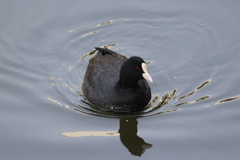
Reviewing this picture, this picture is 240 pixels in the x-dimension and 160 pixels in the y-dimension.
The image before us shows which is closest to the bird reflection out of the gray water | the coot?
the gray water

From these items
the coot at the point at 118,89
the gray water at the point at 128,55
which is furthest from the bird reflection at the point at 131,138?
the coot at the point at 118,89

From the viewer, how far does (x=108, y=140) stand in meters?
7.03

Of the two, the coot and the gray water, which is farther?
the coot

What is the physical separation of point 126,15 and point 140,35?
685mm

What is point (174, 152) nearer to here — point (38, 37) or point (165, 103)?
point (165, 103)

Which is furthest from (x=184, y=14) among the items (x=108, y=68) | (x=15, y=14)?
(x=15, y=14)

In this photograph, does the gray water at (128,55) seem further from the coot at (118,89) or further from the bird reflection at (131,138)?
the coot at (118,89)

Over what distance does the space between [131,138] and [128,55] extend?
93.5 inches

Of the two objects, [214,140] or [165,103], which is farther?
[165,103]

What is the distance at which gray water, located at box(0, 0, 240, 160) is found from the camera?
22.7 feet

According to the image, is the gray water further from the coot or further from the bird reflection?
the coot

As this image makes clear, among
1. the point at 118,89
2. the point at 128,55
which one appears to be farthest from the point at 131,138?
the point at 128,55

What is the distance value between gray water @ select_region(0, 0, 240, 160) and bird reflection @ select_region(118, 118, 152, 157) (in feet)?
0.05

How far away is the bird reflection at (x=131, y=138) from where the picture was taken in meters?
6.90
